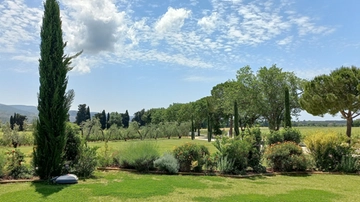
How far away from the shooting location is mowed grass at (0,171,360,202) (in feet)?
19.9

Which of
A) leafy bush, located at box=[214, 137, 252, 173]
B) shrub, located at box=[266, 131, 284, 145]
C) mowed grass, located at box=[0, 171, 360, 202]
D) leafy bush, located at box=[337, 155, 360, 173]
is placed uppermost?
shrub, located at box=[266, 131, 284, 145]

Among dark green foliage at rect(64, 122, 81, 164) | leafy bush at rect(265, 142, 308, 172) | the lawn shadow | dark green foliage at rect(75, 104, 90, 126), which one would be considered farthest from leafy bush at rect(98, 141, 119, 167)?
dark green foliage at rect(75, 104, 90, 126)

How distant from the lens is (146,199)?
19.4 ft

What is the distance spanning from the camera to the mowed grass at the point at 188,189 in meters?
6.05

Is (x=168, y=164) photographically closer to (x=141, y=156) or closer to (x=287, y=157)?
(x=141, y=156)

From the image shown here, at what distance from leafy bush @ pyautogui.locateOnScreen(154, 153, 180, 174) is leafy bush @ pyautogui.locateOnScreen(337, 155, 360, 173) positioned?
642cm

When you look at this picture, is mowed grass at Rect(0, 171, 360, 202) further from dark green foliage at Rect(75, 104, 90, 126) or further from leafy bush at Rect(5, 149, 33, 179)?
dark green foliage at Rect(75, 104, 90, 126)

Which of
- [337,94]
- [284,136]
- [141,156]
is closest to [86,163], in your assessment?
[141,156]

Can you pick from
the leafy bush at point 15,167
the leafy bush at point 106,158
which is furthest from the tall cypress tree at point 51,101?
the leafy bush at point 106,158

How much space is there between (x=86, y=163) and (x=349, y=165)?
32.0 ft

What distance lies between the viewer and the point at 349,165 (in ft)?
32.6

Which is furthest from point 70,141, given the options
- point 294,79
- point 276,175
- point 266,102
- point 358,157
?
point 294,79

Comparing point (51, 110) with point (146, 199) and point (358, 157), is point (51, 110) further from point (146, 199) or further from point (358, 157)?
point (358, 157)

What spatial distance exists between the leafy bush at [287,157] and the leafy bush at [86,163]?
21.2 feet
